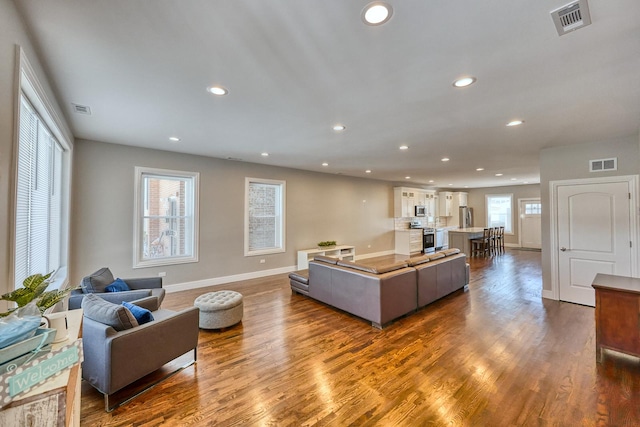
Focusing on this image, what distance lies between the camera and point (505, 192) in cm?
1066

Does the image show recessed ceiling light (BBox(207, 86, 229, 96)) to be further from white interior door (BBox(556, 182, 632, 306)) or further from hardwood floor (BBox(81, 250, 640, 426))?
white interior door (BBox(556, 182, 632, 306))

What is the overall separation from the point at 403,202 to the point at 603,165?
561 centimetres

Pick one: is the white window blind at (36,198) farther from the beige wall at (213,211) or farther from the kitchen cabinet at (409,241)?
the kitchen cabinet at (409,241)

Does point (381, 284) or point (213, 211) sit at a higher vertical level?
point (213, 211)

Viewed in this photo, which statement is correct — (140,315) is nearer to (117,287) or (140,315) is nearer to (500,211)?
(117,287)

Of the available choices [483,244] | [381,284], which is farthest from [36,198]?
[483,244]

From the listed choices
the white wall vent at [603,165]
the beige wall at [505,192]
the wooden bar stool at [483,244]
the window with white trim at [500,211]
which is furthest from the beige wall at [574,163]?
the window with white trim at [500,211]

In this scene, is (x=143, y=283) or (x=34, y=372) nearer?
(x=34, y=372)

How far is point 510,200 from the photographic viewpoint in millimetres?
10570

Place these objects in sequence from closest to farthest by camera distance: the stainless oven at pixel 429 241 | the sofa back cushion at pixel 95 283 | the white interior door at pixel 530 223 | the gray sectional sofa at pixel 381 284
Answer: the sofa back cushion at pixel 95 283, the gray sectional sofa at pixel 381 284, the stainless oven at pixel 429 241, the white interior door at pixel 530 223

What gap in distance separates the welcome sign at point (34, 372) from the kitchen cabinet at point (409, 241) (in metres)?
9.17

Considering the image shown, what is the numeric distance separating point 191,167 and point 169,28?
3.86 metres

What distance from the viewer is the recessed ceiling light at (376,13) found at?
58.6 inches

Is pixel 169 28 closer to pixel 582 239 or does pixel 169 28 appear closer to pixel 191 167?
pixel 191 167
